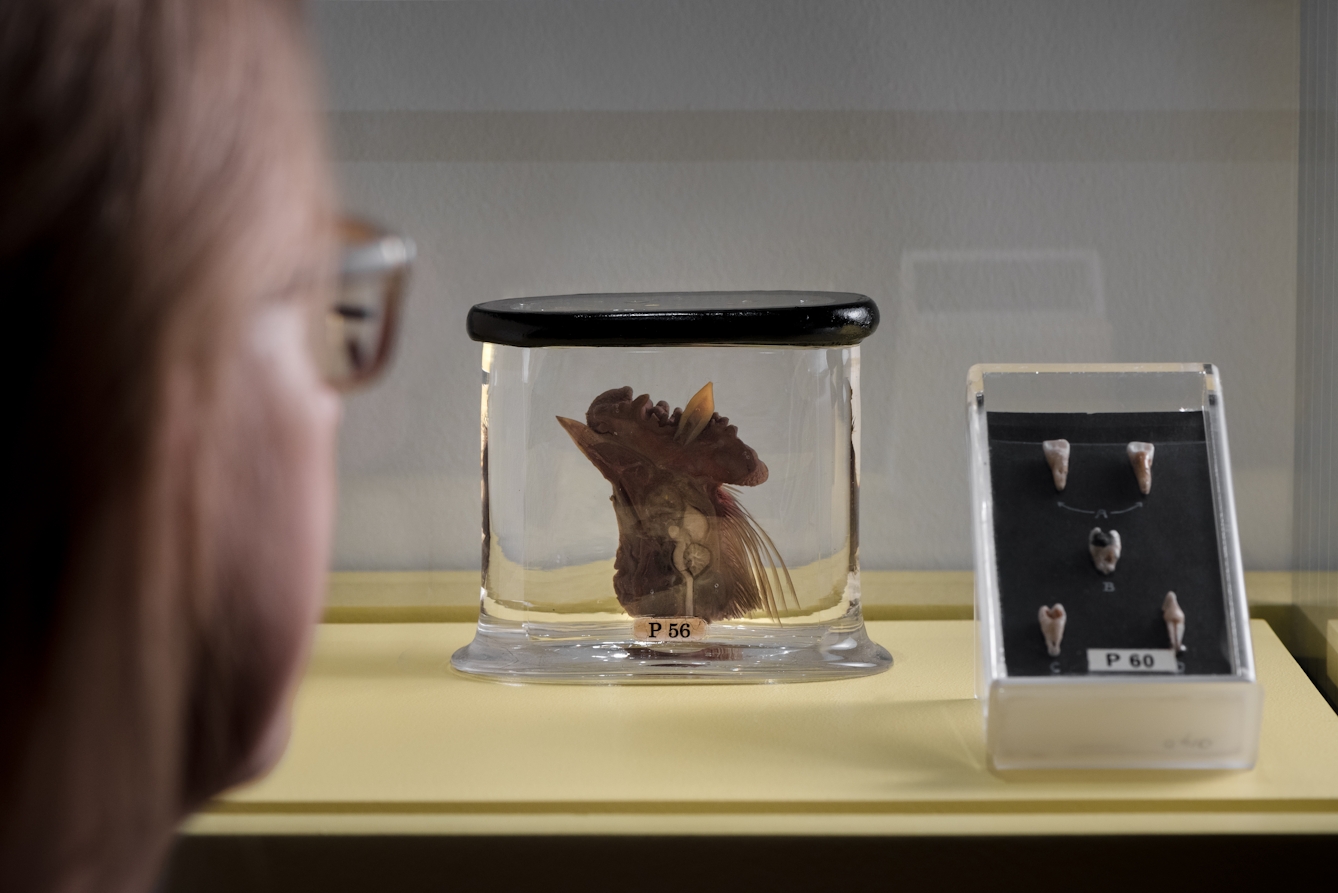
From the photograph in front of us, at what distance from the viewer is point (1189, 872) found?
1.69 ft

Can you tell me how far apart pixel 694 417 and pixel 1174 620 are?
0.97 ft

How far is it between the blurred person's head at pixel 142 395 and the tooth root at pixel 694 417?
40 centimetres

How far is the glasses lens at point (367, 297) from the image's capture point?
0.41m

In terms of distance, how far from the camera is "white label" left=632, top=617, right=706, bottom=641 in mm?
748

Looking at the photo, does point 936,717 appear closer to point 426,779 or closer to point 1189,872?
point 1189,872

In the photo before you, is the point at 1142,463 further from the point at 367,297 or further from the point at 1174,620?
the point at 367,297

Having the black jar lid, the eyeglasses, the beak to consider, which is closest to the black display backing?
the black jar lid

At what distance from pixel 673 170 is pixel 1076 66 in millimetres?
309

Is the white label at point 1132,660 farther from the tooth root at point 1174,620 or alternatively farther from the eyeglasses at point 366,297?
the eyeglasses at point 366,297

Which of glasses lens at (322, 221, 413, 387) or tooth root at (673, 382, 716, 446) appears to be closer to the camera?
glasses lens at (322, 221, 413, 387)

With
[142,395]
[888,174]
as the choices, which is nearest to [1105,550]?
[888,174]

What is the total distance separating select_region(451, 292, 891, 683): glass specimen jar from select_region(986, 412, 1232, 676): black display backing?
0.40ft

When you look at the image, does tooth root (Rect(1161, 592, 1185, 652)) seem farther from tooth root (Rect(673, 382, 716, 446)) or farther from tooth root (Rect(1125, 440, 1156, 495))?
tooth root (Rect(673, 382, 716, 446))

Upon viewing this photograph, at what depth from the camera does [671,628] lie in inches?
29.5
